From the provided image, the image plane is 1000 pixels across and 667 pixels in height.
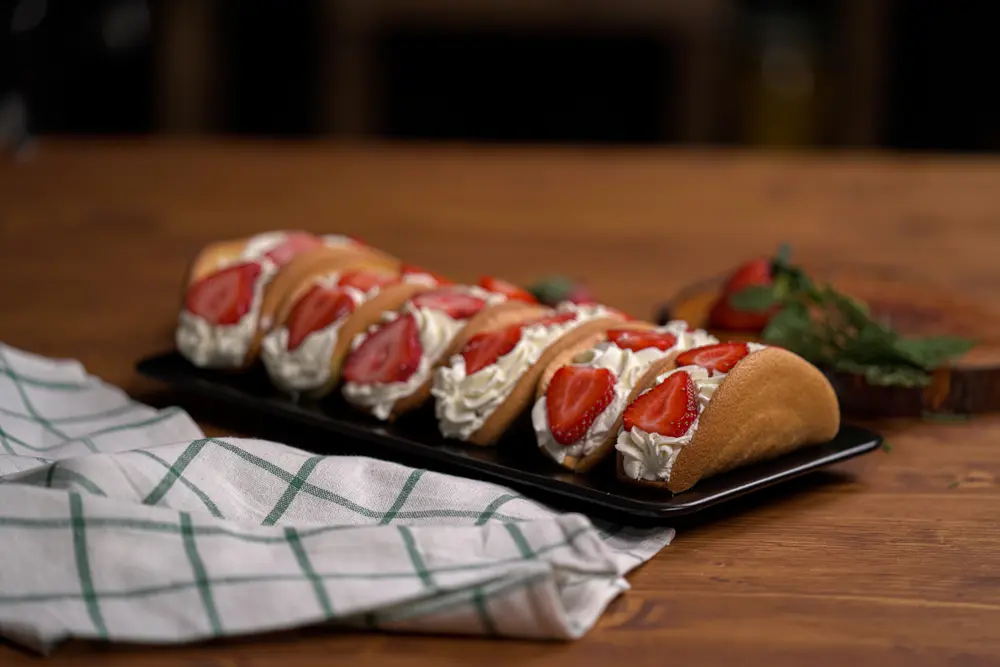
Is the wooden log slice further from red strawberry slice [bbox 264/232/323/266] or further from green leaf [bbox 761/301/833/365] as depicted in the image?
red strawberry slice [bbox 264/232/323/266]

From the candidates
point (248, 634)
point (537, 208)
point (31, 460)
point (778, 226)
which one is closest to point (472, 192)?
point (537, 208)

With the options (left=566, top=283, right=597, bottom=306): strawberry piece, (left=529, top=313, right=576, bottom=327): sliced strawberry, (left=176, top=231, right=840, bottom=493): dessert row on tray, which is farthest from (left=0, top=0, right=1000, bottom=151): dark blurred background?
(left=529, top=313, right=576, bottom=327): sliced strawberry

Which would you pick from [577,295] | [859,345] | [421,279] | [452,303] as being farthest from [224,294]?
[859,345]

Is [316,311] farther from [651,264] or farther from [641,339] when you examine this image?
[651,264]

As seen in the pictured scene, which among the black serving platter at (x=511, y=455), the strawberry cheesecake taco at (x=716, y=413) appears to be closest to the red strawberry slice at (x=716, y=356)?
the strawberry cheesecake taco at (x=716, y=413)

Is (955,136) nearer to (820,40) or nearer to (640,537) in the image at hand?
(820,40)

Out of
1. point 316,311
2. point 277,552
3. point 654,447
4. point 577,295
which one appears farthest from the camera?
point 577,295

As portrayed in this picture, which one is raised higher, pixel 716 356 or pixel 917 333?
pixel 716 356
